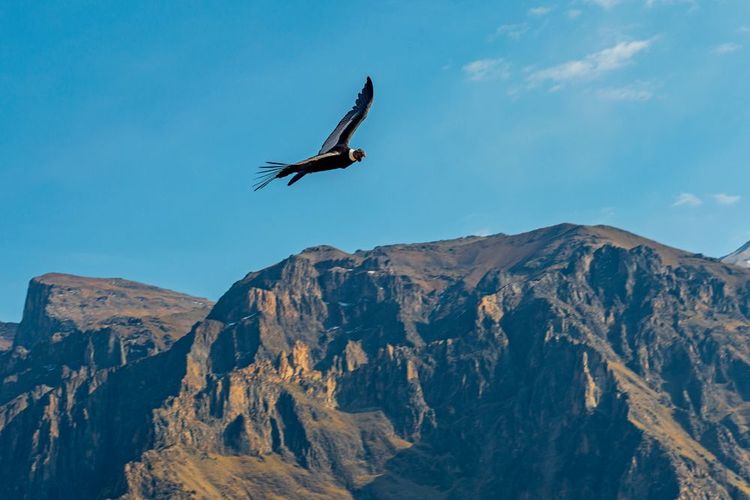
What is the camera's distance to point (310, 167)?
7450cm

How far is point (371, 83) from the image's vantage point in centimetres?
8000

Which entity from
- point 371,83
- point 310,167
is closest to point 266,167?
point 310,167

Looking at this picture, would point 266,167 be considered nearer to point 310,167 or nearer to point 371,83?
point 310,167

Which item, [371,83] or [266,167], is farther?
[371,83]

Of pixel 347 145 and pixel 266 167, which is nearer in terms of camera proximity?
pixel 266 167

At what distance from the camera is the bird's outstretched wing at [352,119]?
7875 centimetres

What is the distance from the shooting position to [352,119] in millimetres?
81000

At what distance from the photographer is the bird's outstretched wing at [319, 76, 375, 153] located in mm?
78750

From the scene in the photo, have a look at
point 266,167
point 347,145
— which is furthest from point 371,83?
point 266,167

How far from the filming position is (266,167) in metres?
70.9

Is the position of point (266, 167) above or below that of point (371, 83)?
below

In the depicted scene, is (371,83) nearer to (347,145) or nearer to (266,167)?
(347,145)

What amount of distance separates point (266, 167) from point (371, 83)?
11.8 meters

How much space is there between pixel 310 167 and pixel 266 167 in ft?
13.5
